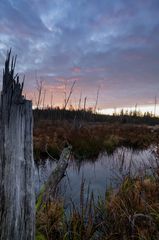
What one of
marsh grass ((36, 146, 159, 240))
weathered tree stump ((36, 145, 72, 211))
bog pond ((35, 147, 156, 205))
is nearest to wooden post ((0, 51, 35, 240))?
marsh grass ((36, 146, 159, 240))

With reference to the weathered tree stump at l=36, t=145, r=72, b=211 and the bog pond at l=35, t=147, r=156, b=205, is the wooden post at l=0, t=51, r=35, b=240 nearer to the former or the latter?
the weathered tree stump at l=36, t=145, r=72, b=211

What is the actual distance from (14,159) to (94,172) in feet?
22.6

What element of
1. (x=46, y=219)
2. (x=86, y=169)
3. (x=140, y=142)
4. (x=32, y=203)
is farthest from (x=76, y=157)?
(x=32, y=203)

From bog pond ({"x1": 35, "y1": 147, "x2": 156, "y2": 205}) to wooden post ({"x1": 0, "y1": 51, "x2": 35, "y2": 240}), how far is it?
3.45 meters

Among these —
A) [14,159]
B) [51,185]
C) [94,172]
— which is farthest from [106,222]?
[94,172]

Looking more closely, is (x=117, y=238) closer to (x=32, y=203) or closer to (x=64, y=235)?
(x=64, y=235)

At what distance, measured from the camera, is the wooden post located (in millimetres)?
1751

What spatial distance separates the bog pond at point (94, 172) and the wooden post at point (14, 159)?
3.45 metres

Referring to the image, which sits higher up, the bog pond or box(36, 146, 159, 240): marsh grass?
box(36, 146, 159, 240): marsh grass

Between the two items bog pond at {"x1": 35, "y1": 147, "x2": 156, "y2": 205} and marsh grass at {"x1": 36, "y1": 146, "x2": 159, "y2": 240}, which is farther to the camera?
bog pond at {"x1": 35, "y1": 147, "x2": 156, "y2": 205}

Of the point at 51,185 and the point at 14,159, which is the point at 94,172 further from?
the point at 14,159

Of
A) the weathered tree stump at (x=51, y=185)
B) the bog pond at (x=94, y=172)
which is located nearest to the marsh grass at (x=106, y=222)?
the weathered tree stump at (x=51, y=185)

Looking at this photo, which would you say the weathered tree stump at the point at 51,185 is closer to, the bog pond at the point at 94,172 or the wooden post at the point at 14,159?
the bog pond at the point at 94,172

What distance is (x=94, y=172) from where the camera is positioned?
27.7 feet
